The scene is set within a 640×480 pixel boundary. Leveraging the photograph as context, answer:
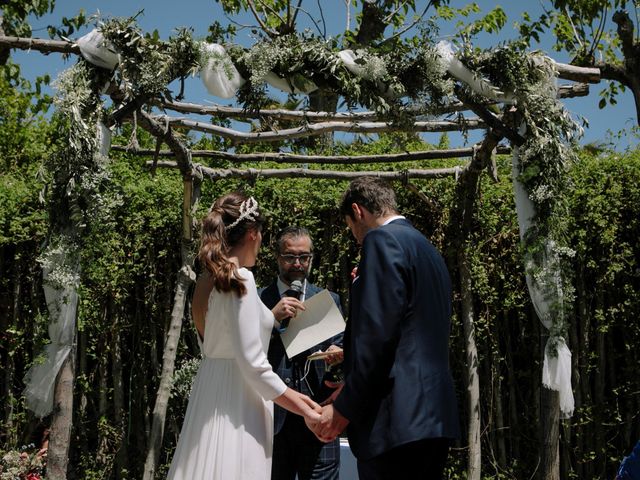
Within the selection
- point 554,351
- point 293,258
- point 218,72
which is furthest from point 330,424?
point 218,72

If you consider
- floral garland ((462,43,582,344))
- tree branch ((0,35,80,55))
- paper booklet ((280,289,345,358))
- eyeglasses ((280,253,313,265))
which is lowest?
paper booklet ((280,289,345,358))

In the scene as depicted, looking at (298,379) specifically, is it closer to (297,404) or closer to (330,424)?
(297,404)

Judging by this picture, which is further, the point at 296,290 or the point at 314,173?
the point at 314,173

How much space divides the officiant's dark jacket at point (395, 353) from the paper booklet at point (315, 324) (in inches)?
35.8

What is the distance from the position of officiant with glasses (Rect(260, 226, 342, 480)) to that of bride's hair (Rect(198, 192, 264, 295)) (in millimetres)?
905

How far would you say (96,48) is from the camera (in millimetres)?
5086

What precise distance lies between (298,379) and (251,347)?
1345mm

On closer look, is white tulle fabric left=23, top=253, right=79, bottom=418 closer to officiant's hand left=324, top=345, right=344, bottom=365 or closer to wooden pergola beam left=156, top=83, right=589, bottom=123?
wooden pergola beam left=156, top=83, right=589, bottom=123

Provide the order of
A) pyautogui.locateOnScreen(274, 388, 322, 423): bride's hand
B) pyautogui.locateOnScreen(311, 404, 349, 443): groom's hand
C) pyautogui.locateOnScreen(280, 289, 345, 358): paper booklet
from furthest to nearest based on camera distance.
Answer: pyautogui.locateOnScreen(280, 289, 345, 358): paper booklet → pyautogui.locateOnScreen(274, 388, 322, 423): bride's hand → pyautogui.locateOnScreen(311, 404, 349, 443): groom's hand

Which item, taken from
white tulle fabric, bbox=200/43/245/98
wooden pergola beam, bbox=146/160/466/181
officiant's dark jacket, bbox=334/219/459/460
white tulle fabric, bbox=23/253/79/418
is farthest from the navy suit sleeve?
wooden pergola beam, bbox=146/160/466/181

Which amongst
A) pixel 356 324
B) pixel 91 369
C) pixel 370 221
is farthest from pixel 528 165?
pixel 91 369

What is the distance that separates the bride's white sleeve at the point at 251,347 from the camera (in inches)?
127

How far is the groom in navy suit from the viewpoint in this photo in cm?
296

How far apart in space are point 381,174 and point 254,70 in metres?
1.74
